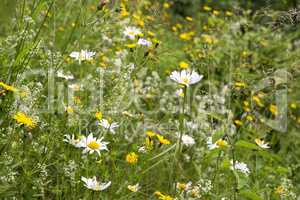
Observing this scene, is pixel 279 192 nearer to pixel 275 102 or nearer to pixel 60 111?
pixel 60 111

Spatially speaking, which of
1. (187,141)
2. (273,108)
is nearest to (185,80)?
(187,141)

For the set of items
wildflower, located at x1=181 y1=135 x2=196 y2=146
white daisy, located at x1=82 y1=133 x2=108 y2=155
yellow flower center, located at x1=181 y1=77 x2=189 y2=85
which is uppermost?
yellow flower center, located at x1=181 y1=77 x2=189 y2=85

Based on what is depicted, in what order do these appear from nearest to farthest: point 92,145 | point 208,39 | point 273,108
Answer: point 92,145 < point 273,108 < point 208,39

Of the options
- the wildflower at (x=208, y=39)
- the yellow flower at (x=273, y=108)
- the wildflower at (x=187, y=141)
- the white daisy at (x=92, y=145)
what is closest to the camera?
the white daisy at (x=92, y=145)

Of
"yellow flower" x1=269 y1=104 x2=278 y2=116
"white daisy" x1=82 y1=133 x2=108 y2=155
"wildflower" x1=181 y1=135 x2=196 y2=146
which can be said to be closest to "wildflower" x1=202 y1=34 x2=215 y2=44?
"yellow flower" x1=269 y1=104 x2=278 y2=116

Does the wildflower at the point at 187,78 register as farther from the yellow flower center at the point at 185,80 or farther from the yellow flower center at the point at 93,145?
the yellow flower center at the point at 93,145

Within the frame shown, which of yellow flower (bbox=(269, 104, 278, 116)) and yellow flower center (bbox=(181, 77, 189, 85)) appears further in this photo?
yellow flower (bbox=(269, 104, 278, 116))

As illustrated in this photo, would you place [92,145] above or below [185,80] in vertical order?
below

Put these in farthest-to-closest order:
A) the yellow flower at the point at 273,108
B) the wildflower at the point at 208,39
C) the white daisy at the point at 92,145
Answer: the wildflower at the point at 208,39 < the yellow flower at the point at 273,108 < the white daisy at the point at 92,145

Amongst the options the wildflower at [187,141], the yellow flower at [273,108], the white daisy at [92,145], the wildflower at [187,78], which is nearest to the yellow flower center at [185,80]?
the wildflower at [187,78]

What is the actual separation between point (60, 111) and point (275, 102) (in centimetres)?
200

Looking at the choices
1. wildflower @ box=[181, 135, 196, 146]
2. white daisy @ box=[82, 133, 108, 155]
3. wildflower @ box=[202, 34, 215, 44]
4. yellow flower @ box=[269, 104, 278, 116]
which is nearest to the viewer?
white daisy @ box=[82, 133, 108, 155]

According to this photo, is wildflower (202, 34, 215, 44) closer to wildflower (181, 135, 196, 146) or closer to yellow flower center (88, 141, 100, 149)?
wildflower (181, 135, 196, 146)

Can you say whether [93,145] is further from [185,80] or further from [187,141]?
[187,141]
